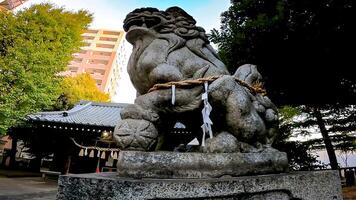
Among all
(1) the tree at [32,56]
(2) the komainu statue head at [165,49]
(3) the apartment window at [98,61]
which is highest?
(3) the apartment window at [98,61]

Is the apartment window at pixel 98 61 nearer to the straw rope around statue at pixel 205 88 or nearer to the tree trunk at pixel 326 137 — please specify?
the tree trunk at pixel 326 137

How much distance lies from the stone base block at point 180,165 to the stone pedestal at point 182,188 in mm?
88

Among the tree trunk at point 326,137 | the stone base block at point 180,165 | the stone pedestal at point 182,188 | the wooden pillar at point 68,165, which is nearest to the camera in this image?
the stone pedestal at point 182,188

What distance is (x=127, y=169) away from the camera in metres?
1.56

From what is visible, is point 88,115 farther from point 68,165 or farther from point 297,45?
point 297,45

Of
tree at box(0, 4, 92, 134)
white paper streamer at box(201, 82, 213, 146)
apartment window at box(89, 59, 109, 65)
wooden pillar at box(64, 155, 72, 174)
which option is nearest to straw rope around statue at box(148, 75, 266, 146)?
white paper streamer at box(201, 82, 213, 146)

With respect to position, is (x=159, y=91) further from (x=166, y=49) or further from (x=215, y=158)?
(x=215, y=158)

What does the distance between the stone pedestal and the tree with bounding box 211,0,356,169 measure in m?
4.56

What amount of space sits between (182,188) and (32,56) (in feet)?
43.1

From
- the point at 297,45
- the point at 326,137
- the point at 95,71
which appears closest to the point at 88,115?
the point at 297,45

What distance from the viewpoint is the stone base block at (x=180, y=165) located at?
5.08 feet

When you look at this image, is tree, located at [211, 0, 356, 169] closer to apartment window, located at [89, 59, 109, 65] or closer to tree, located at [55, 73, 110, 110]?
tree, located at [55, 73, 110, 110]

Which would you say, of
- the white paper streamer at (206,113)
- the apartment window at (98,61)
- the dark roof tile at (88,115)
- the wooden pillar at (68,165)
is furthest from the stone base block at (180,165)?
the apartment window at (98,61)

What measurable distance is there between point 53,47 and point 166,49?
13.9 meters
